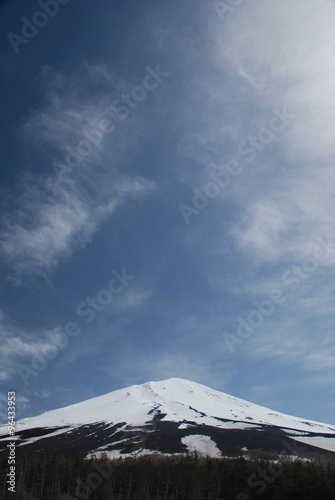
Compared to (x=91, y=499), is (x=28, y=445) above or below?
above

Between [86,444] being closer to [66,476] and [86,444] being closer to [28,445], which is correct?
[28,445]

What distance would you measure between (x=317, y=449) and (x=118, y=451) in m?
84.5

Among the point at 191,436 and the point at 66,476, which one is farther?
the point at 191,436

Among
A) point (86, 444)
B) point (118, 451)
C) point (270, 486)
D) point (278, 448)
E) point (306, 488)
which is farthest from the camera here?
point (86, 444)

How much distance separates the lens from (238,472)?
7231cm

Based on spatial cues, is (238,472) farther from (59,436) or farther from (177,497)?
(59,436)

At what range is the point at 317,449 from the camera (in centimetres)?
14638

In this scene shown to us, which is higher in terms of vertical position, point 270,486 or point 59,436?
point 59,436

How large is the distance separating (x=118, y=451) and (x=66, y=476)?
57.5m

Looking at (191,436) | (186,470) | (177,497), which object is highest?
(191,436)

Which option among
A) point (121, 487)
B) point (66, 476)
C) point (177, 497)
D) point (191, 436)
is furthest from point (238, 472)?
point (191, 436)

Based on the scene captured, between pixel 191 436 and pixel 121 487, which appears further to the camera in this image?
pixel 191 436

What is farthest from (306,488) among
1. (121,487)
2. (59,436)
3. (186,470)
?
(59,436)

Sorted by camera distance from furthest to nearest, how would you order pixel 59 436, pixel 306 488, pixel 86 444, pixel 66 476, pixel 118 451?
pixel 59 436 → pixel 86 444 → pixel 118 451 → pixel 66 476 → pixel 306 488
